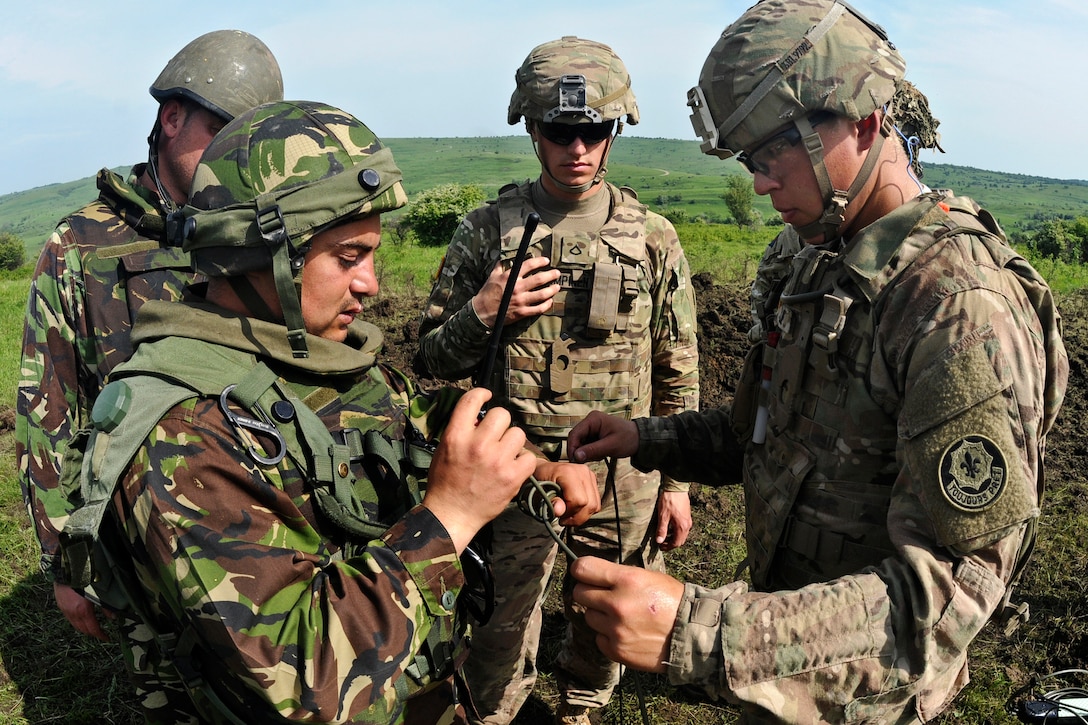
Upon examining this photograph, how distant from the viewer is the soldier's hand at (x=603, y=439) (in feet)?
9.27

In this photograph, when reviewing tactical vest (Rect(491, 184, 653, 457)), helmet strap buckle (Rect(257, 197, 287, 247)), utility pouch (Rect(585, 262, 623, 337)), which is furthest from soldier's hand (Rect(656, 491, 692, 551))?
helmet strap buckle (Rect(257, 197, 287, 247))

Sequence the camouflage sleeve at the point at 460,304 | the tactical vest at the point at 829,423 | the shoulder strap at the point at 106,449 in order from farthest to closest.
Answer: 1. the camouflage sleeve at the point at 460,304
2. the tactical vest at the point at 829,423
3. the shoulder strap at the point at 106,449

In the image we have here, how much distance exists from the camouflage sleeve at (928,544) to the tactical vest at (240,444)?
2.54 ft

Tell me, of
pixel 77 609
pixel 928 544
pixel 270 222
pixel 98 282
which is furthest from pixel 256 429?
pixel 77 609

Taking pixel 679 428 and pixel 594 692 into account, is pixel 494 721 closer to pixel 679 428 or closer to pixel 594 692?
pixel 594 692

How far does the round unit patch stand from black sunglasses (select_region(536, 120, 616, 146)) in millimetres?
2573

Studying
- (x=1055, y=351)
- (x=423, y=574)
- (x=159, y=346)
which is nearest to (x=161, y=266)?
(x=159, y=346)

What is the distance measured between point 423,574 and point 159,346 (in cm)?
84

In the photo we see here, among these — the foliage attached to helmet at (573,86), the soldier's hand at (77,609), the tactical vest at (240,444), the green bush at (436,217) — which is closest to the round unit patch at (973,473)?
the tactical vest at (240,444)

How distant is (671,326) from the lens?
4094 mm

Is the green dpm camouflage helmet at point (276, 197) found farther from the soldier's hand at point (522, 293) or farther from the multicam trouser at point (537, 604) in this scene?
the multicam trouser at point (537, 604)

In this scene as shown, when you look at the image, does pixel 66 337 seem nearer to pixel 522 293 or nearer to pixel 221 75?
pixel 221 75

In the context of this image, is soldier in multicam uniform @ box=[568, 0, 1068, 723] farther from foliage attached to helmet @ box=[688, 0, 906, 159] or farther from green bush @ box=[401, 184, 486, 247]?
green bush @ box=[401, 184, 486, 247]

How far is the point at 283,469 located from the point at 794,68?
5.41ft
